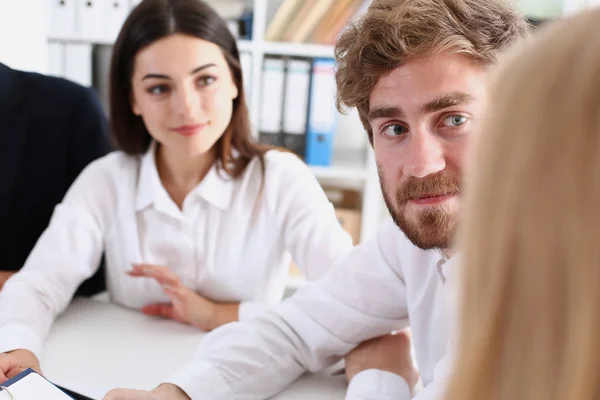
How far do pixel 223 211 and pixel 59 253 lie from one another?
358 mm

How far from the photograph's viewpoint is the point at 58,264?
4.68 ft

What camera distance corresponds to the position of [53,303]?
135 cm

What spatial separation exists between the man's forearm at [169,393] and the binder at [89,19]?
185cm

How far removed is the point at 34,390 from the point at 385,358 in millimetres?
524

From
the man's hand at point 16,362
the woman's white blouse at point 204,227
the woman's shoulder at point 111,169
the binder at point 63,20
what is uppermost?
the binder at point 63,20

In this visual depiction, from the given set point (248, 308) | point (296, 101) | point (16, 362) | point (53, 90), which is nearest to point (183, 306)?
point (248, 308)

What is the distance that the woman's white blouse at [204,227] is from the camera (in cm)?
149

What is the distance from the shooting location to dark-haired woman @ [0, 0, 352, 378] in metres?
1.46

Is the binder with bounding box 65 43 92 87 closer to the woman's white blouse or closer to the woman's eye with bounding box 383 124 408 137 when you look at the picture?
the woman's white blouse

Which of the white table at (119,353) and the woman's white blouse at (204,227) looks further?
the woman's white blouse at (204,227)

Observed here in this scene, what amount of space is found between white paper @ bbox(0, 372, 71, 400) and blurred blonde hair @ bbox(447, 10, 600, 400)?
2.06ft

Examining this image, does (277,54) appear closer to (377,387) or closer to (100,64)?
(100,64)

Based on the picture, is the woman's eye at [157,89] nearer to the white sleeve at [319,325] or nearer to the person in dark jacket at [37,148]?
the person in dark jacket at [37,148]

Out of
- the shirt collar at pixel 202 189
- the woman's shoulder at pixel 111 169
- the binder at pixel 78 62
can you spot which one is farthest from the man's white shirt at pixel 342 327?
the binder at pixel 78 62
